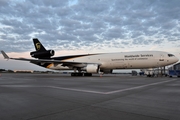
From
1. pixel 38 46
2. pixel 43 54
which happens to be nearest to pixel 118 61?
pixel 43 54

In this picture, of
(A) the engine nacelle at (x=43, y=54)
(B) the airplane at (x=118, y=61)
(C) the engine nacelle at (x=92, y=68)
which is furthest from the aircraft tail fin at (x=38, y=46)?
(C) the engine nacelle at (x=92, y=68)

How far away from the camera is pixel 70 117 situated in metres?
3.53

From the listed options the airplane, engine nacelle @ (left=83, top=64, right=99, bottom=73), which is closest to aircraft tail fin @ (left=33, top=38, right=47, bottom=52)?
the airplane

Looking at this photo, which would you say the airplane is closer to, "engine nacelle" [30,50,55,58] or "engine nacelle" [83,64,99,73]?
"engine nacelle" [83,64,99,73]

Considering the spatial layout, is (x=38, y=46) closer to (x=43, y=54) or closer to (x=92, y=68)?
(x=43, y=54)

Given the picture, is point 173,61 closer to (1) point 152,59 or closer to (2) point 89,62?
(1) point 152,59

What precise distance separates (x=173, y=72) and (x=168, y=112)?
31150 mm

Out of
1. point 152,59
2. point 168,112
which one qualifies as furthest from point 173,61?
point 168,112

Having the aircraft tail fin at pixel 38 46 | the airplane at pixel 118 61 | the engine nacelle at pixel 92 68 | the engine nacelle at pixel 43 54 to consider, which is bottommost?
the engine nacelle at pixel 92 68

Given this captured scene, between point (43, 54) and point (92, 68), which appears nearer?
point (92, 68)

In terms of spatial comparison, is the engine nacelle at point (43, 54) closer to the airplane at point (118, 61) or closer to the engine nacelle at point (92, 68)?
the airplane at point (118, 61)

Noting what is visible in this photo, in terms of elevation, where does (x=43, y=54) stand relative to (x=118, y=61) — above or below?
above

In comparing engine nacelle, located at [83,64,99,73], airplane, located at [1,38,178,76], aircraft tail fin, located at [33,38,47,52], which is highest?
aircraft tail fin, located at [33,38,47,52]

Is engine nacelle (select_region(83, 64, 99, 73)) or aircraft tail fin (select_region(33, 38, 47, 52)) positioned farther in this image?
aircraft tail fin (select_region(33, 38, 47, 52))
